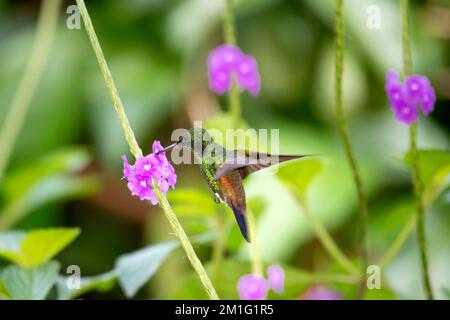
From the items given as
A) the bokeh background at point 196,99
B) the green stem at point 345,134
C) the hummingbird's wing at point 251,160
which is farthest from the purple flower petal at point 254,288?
the bokeh background at point 196,99

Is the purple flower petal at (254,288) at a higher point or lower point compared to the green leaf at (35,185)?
lower

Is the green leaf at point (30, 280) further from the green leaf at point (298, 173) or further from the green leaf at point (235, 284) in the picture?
the green leaf at point (298, 173)

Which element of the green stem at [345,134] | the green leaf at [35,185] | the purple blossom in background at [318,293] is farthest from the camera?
the green leaf at [35,185]

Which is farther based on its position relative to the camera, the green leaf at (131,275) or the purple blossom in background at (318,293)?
the purple blossom in background at (318,293)

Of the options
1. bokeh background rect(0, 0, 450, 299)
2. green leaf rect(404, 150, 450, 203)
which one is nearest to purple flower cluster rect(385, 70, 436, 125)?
green leaf rect(404, 150, 450, 203)

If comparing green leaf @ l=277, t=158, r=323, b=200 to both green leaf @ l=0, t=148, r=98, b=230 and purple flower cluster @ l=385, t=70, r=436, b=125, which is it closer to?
purple flower cluster @ l=385, t=70, r=436, b=125

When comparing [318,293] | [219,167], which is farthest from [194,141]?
[318,293]

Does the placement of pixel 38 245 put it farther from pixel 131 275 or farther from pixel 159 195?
pixel 159 195
